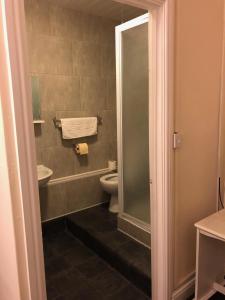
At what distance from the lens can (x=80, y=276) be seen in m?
2.23

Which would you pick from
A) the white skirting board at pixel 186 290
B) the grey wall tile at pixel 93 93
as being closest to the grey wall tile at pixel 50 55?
the grey wall tile at pixel 93 93

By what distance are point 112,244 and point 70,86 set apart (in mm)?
1791

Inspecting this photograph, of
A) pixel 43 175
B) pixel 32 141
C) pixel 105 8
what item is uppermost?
pixel 105 8

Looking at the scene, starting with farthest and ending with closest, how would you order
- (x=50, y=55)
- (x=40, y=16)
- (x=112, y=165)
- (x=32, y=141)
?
(x=112, y=165) → (x=50, y=55) → (x=40, y=16) → (x=32, y=141)

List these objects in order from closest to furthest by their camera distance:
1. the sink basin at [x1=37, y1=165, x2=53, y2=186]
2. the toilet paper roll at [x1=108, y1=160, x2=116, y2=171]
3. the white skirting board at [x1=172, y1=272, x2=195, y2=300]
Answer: the white skirting board at [x1=172, y1=272, x2=195, y2=300] → the sink basin at [x1=37, y1=165, x2=53, y2=186] → the toilet paper roll at [x1=108, y1=160, x2=116, y2=171]

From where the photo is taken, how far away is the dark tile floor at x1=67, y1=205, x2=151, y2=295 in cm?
206

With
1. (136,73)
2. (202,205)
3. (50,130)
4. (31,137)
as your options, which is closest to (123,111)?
(136,73)

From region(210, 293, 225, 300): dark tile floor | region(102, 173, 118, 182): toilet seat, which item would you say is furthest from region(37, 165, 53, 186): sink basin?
region(210, 293, 225, 300): dark tile floor

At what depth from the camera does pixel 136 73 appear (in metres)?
2.22

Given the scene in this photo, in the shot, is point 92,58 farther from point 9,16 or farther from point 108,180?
point 9,16

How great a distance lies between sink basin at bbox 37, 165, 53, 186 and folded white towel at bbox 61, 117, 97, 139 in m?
0.47

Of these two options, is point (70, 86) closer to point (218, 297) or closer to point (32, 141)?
point (32, 141)

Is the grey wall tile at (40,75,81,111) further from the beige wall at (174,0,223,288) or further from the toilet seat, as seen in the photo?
the beige wall at (174,0,223,288)

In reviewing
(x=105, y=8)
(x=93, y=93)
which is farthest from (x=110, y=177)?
(x=105, y=8)
